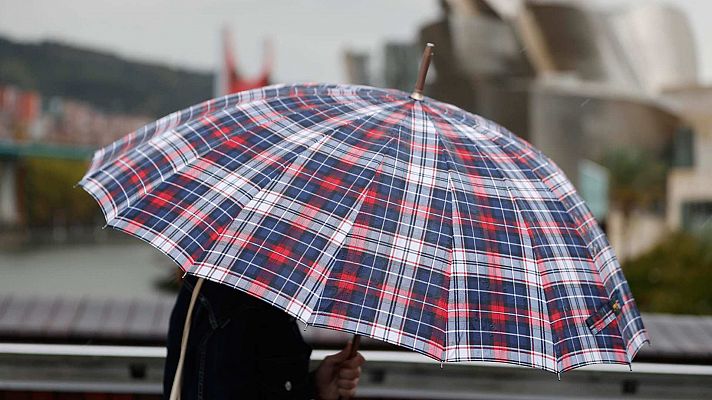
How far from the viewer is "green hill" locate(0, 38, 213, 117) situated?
2681 centimetres

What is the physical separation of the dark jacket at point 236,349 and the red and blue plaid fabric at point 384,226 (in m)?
0.20

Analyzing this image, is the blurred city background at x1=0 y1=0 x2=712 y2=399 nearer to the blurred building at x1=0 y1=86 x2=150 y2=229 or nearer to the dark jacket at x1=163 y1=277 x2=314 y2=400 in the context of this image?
the blurred building at x1=0 y1=86 x2=150 y2=229

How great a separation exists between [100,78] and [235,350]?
28456 millimetres

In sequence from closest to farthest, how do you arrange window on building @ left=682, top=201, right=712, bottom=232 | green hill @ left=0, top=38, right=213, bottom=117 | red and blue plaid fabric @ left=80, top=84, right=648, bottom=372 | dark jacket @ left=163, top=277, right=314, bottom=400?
1. red and blue plaid fabric @ left=80, top=84, right=648, bottom=372
2. dark jacket @ left=163, top=277, right=314, bottom=400
3. green hill @ left=0, top=38, right=213, bottom=117
4. window on building @ left=682, top=201, right=712, bottom=232

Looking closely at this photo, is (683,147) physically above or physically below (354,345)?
above

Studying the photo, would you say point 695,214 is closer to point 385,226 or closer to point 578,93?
point 578,93

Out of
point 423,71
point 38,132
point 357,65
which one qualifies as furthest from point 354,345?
point 357,65

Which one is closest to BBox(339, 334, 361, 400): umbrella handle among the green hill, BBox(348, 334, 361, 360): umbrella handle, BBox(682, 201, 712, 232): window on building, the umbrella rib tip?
BBox(348, 334, 361, 360): umbrella handle

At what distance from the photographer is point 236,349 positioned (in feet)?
5.66

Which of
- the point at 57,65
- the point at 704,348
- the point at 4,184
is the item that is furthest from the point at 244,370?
the point at 57,65

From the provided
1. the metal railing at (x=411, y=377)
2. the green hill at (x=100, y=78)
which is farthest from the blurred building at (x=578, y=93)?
the metal railing at (x=411, y=377)

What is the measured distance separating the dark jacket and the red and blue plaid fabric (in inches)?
7.8

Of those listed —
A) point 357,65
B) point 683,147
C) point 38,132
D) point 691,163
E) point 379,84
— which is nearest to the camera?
point 38,132

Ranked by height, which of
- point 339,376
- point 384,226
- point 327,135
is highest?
point 327,135
